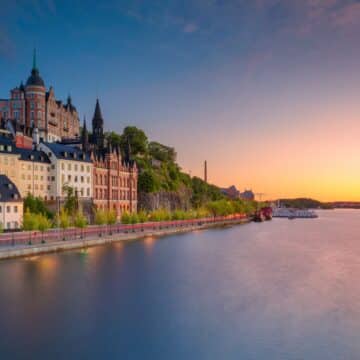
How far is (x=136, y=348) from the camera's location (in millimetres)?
18969

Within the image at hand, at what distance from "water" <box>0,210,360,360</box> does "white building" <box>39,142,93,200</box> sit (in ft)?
85.9

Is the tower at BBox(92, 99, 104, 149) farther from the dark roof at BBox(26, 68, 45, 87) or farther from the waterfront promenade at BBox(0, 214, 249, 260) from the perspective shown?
the waterfront promenade at BBox(0, 214, 249, 260)

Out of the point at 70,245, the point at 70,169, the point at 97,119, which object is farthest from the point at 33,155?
the point at 70,245

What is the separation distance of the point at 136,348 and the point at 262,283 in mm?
16483

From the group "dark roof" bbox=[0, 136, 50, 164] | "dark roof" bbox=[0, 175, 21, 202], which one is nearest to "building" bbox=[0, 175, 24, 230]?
"dark roof" bbox=[0, 175, 21, 202]

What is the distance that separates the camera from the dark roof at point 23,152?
59.7m

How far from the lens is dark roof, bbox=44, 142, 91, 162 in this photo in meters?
68.4

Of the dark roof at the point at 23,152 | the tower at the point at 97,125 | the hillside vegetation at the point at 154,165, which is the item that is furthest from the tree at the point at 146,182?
the dark roof at the point at 23,152

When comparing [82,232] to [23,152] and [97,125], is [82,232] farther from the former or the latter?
[97,125]

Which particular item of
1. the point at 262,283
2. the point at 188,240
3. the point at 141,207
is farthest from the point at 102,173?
the point at 262,283

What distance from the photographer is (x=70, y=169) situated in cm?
6956

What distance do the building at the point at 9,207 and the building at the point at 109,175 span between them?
2312 centimetres

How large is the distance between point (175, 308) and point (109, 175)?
55323mm

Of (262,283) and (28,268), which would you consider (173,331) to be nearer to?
(262,283)
